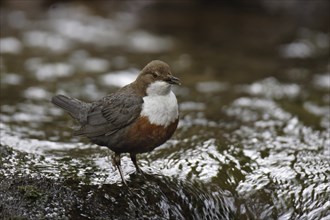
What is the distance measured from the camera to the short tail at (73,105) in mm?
4305

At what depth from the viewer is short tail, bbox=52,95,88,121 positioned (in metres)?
4.30

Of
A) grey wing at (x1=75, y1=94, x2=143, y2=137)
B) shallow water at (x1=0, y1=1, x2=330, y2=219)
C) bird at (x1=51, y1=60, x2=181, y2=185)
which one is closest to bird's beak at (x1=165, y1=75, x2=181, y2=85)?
bird at (x1=51, y1=60, x2=181, y2=185)

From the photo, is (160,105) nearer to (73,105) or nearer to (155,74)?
(155,74)

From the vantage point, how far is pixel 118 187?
153 inches

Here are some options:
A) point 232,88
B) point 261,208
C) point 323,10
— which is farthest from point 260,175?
point 323,10

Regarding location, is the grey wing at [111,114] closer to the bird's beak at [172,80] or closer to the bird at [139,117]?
the bird at [139,117]

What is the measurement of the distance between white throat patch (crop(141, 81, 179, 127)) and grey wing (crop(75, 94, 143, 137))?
6cm

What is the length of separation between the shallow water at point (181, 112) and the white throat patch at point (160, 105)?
18.2 inches

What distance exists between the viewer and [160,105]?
3859 mm

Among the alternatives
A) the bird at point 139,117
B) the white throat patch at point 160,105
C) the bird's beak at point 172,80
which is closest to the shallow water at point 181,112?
the bird at point 139,117

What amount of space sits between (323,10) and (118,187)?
26.4 feet

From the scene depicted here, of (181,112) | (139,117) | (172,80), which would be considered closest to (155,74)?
(172,80)

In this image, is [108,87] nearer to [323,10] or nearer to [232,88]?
[232,88]

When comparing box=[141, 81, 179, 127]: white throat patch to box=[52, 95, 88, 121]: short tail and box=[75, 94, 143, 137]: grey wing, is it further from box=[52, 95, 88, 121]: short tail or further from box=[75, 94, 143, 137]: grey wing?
box=[52, 95, 88, 121]: short tail
